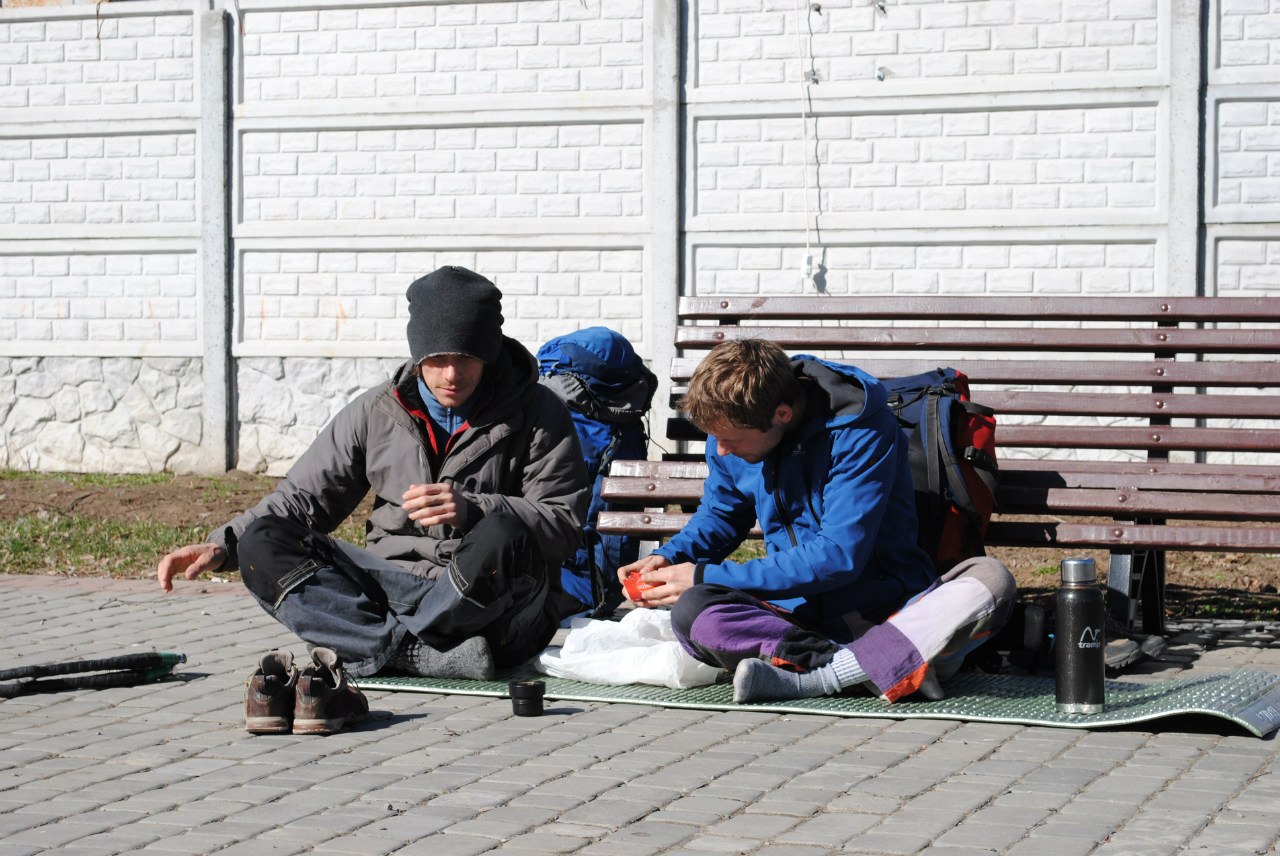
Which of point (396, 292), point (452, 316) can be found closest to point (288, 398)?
point (396, 292)

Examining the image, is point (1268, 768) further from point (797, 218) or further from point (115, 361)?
point (115, 361)

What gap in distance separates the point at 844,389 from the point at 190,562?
200cm

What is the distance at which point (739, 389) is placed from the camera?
188 inches

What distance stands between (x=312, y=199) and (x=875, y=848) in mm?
9931

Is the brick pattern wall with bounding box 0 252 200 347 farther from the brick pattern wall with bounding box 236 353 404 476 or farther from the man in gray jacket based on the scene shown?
the man in gray jacket

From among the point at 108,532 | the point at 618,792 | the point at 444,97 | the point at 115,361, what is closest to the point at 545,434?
the point at 618,792

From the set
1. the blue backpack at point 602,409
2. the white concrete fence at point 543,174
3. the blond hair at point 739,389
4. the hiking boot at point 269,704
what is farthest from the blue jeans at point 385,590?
the white concrete fence at point 543,174

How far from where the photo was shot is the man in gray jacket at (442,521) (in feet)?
17.2

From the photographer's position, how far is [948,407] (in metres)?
5.68

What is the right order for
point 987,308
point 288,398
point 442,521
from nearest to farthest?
point 442,521 → point 987,308 → point 288,398

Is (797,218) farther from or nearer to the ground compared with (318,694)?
farther from the ground

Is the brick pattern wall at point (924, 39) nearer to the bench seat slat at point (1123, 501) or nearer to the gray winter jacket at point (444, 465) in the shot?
the bench seat slat at point (1123, 501)

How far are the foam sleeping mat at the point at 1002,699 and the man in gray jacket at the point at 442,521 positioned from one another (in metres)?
0.18

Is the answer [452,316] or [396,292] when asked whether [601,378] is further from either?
[396,292]
